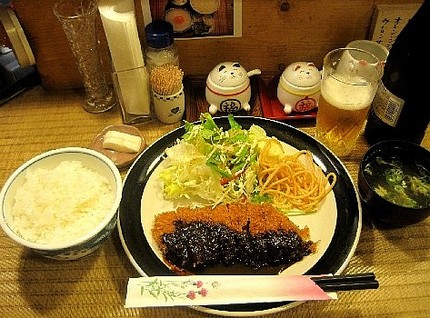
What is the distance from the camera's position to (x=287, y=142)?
4.18ft

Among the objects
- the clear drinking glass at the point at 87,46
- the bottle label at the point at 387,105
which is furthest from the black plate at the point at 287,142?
the clear drinking glass at the point at 87,46

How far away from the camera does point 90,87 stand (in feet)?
4.75

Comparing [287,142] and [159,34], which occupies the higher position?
[159,34]

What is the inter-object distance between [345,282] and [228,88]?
65 cm

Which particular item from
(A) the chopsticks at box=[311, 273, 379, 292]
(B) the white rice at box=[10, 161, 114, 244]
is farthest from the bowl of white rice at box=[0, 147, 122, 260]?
(A) the chopsticks at box=[311, 273, 379, 292]

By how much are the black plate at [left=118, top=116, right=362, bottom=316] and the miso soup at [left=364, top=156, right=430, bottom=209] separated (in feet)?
0.20

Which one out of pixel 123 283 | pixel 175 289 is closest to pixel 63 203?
pixel 123 283

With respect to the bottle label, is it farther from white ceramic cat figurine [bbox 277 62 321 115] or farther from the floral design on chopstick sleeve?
the floral design on chopstick sleeve

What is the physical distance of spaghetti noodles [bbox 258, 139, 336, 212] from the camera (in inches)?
44.9

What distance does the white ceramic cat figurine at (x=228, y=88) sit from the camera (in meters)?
1.32

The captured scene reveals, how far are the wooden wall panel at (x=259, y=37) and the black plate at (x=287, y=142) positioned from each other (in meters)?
0.27

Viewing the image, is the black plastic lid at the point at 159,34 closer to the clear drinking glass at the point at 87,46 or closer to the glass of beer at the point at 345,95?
the clear drinking glass at the point at 87,46

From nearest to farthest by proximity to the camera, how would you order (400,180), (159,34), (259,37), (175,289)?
(175,289) → (400,180) → (159,34) → (259,37)

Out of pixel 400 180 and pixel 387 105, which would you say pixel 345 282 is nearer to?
pixel 400 180
